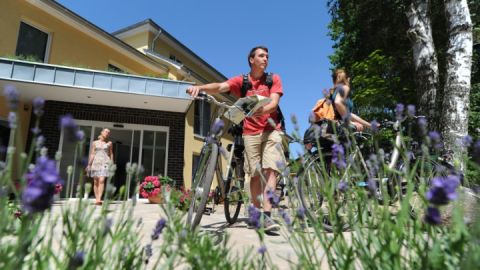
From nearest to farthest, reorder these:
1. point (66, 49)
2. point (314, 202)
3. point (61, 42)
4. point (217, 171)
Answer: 1. point (314, 202)
2. point (217, 171)
3. point (61, 42)
4. point (66, 49)

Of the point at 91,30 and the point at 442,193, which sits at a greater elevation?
the point at 91,30

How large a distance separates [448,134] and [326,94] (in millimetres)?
5360

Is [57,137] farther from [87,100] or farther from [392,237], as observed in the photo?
[392,237]

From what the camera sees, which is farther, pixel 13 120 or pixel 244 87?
pixel 244 87

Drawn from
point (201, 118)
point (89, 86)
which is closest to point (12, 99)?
point (89, 86)

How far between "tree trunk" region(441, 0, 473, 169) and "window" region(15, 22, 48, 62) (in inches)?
447

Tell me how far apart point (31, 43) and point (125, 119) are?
12.9 ft

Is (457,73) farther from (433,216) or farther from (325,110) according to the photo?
(433,216)

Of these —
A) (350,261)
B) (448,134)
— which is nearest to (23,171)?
(350,261)

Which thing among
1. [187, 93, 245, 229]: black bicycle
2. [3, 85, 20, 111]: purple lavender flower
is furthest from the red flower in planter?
[3, 85, 20, 111]: purple lavender flower

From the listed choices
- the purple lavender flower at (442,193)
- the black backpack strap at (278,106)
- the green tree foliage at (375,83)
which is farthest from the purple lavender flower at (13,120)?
the green tree foliage at (375,83)

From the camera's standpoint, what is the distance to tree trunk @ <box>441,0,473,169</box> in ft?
20.9

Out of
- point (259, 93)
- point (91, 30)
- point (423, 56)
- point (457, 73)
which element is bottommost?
point (259, 93)

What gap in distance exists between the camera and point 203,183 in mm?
2924
